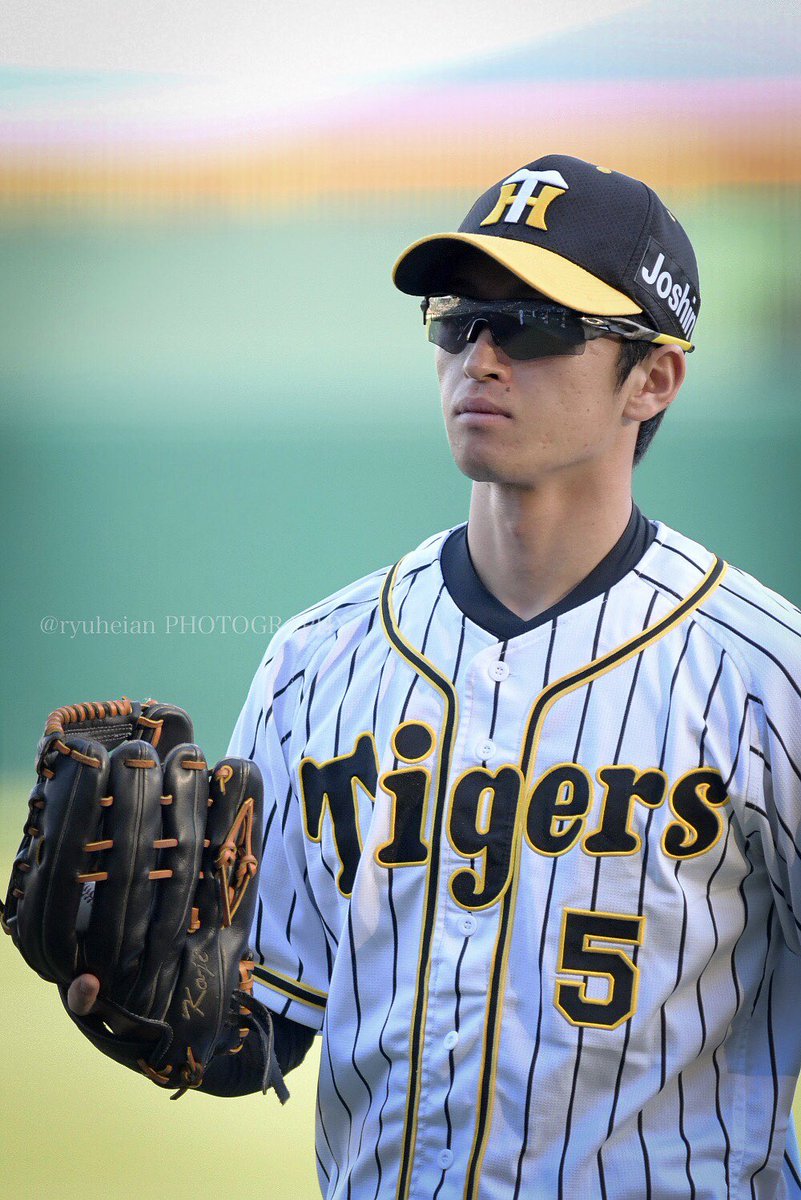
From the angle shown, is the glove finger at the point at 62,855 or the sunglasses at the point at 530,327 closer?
the glove finger at the point at 62,855

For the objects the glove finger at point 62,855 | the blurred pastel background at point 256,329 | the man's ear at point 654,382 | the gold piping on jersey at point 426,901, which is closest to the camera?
the glove finger at point 62,855

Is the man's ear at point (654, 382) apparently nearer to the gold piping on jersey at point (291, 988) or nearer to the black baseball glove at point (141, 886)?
the black baseball glove at point (141, 886)

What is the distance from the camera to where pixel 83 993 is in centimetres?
108

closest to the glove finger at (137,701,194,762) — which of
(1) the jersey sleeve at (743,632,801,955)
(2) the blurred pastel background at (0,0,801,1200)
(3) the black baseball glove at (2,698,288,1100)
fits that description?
(3) the black baseball glove at (2,698,288,1100)

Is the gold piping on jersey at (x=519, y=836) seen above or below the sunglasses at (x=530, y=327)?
below

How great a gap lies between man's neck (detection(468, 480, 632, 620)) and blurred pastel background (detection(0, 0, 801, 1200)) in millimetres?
994

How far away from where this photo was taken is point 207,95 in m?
2.24

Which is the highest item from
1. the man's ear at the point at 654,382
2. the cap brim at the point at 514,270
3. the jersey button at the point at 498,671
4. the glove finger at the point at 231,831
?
the cap brim at the point at 514,270

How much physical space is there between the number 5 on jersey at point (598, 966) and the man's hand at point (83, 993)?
1.34ft

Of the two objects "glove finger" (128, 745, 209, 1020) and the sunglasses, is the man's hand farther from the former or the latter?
the sunglasses

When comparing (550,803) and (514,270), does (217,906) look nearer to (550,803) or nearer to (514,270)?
(550,803)

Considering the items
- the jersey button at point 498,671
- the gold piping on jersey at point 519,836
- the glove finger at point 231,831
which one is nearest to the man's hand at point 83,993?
the glove finger at point 231,831

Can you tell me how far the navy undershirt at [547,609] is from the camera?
125 cm

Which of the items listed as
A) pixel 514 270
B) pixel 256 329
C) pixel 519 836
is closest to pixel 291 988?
pixel 519 836
